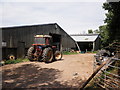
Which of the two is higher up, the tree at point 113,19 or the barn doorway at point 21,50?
the tree at point 113,19

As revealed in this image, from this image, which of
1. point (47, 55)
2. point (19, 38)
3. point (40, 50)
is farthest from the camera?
point (19, 38)

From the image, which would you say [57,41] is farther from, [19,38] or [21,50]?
[19,38]

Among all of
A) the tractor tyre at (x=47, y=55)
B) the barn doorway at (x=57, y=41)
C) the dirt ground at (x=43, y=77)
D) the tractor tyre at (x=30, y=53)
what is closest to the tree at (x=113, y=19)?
the dirt ground at (x=43, y=77)

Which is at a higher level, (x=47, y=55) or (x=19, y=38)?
(x=19, y=38)

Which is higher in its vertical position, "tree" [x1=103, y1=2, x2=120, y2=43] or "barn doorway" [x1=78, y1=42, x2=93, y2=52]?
"tree" [x1=103, y1=2, x2=120, y2=43]

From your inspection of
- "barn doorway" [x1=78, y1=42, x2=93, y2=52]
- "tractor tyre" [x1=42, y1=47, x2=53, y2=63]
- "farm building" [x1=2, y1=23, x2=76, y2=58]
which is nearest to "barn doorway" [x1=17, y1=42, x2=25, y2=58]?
"farm building" [x1=2, y1=23, x2=76, y2=58]

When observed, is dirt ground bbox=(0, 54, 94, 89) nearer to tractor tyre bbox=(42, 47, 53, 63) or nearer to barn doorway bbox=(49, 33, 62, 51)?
tractor tyre bbox=(42, 47, 53, 63)

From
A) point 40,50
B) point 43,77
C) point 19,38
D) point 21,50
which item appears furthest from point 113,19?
point 21,50

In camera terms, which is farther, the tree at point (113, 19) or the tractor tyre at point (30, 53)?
the tractor tyre at point (30, 53)

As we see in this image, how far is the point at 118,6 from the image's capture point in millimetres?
8273

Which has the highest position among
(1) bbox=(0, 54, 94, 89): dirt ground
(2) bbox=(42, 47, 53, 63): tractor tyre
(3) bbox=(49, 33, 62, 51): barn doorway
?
(3) bbox=(49, 33, 62, 51): barn doorway

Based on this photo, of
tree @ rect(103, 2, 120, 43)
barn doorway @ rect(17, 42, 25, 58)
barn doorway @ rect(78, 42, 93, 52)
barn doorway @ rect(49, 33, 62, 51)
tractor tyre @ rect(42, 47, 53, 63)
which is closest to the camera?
tree @ rect(103, 2, 120, 43)

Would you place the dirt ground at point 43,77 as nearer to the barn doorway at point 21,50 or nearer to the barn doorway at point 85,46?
the barn doorway at point 21,50

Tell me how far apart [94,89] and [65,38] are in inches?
638
